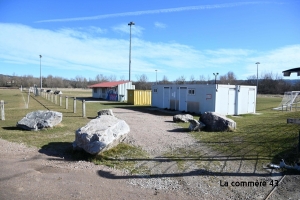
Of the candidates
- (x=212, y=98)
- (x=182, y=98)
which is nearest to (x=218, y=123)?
(x=212, y=98)

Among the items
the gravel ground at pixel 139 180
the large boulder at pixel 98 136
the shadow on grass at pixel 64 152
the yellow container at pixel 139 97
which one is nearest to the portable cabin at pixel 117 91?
the yellow container at pixel 139 97

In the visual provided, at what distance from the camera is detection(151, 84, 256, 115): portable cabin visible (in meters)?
18.2

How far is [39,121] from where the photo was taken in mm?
10680

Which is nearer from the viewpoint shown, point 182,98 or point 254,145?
point 254,145

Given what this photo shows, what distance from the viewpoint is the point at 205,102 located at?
61.3ft

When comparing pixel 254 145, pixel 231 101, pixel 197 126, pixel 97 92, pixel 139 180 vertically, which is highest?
pixel 97 92

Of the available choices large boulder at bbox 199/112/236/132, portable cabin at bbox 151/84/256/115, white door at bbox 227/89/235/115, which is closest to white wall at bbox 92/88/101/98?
portable cabin at bbox 151/84/256/115

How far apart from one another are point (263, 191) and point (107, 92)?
124 ft

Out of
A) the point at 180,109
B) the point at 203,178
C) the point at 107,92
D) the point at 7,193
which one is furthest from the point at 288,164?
the point at 107,92

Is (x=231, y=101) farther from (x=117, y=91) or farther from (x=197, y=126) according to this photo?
(x=117, y=91)

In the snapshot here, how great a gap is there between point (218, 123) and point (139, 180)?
21.6ft

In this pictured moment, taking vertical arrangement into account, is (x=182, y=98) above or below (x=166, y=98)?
above

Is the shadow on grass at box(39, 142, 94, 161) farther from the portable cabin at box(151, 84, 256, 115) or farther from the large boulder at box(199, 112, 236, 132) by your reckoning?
the portable cabin at box(151, 84, 256, 115)

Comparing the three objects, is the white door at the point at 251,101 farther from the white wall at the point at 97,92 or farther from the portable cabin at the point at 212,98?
the white wall at the point at 97,92
